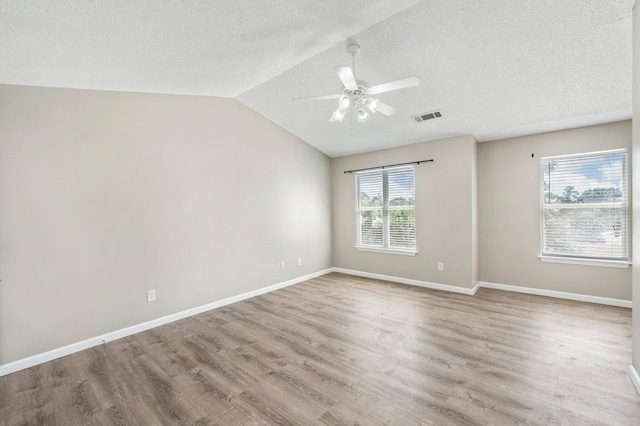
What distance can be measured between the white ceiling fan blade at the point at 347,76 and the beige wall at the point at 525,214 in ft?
10.9

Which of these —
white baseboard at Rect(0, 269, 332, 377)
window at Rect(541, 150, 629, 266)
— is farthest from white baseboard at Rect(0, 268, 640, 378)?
window at Rect(541, 150, 629, 266)

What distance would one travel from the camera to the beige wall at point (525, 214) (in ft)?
12.3

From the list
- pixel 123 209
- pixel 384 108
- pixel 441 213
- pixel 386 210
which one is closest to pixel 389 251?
pixel 386 210

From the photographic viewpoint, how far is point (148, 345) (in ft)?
9.50

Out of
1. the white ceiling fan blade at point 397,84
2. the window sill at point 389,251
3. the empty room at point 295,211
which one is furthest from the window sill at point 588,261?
the white ceiling fan blade at point 397,84

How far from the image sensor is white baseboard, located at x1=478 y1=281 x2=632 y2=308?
3.68 metres

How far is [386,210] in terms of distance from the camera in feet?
17.5

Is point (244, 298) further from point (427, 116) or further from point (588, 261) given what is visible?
point (588, 261)

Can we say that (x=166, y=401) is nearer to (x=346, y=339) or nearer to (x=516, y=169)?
(x=346, y=339)

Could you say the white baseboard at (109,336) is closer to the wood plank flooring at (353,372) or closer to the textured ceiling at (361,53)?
the wood plank flooring at (353,372)

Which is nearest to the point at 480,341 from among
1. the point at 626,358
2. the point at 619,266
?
the point at 626,358

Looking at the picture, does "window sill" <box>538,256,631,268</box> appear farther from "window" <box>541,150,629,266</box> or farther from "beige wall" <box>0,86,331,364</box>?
"beige wall" <box>0,86,331,364</box>

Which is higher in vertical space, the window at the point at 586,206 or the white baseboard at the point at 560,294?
the window at the point at 586,206

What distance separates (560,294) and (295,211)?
14.1ft
